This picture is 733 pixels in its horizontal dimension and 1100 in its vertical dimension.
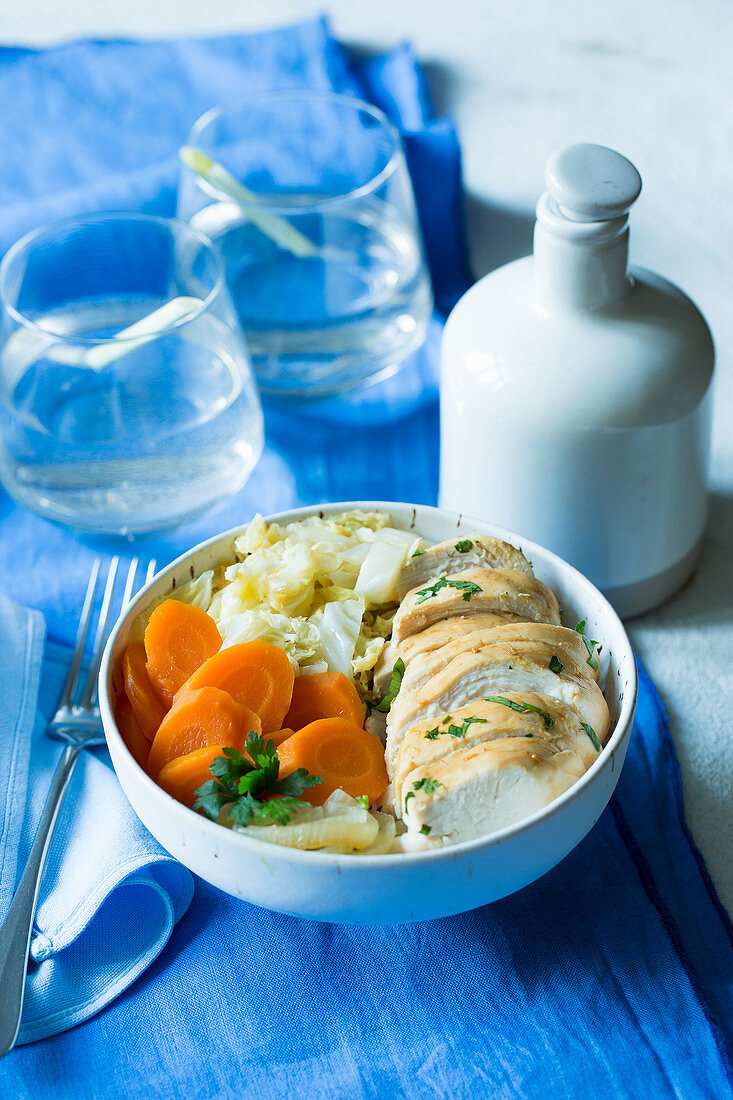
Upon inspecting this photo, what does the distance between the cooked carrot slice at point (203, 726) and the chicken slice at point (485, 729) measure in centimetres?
15

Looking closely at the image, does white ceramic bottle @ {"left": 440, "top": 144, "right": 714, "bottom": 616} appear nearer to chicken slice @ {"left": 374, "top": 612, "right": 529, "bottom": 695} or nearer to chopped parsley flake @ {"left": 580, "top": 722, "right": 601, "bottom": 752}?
chicken slice @ {"left": 374, "top": 612, "right": 529, "bottom": 695}

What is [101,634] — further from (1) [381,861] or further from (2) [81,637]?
(1) [381,861]

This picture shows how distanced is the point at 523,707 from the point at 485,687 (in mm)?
48

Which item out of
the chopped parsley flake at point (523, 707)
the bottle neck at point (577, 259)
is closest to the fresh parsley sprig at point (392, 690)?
the chopped parsley flake at point (523, 707)

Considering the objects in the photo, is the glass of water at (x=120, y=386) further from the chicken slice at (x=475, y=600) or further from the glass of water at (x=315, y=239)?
the chicken slice at (x=475, y=600)

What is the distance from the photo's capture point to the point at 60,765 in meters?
1.31

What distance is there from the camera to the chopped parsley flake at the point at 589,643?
1.18 m

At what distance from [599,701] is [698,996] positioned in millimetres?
289

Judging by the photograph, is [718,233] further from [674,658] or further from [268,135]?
[674,658]

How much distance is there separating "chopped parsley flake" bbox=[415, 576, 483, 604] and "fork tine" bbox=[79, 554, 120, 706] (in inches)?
17.1

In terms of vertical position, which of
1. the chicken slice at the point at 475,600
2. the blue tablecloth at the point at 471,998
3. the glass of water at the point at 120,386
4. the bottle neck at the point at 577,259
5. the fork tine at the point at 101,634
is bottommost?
the blue tablecloth at the point at 471,998

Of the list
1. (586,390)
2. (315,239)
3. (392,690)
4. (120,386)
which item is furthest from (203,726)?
(315,239)

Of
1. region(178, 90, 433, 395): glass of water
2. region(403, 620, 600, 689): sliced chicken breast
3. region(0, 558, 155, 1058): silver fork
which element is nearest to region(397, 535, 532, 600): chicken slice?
region(403, 620, 600, 689): sliced chicken breast

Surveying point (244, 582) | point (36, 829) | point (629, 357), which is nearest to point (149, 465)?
point (244, 582)
